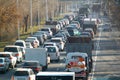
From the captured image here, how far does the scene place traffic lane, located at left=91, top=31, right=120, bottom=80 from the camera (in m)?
43.6

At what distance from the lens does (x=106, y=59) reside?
5506cm

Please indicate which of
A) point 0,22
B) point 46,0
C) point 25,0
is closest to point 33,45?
point 0,22

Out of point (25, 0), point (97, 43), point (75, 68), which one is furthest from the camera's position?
point (25, 0)

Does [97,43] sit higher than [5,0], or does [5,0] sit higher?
[5,0]

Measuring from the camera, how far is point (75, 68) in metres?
36.5

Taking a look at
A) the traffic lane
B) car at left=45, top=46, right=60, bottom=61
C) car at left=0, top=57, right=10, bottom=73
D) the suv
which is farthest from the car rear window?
car at left=45, top=46, right=60, bottom=61

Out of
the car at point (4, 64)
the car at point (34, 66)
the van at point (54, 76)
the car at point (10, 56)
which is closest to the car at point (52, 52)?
the car at point (10, 56)

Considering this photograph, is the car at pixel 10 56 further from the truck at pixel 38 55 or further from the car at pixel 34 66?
the car at pixel 34 66

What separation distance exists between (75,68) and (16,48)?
43.3 ft

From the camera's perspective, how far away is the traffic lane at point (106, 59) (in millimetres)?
43612

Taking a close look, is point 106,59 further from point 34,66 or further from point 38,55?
point 34,66

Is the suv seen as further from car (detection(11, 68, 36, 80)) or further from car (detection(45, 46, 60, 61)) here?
car (detection(11, 68, 36, 80))

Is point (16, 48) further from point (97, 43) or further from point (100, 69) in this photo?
point (97, 43)

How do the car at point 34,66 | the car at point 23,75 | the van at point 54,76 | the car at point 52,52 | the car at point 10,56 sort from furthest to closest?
the car at point 52,52 < the car at point 10,56 < the car at point 34,66 < the car at point 23,75 < the van at point 54,76
